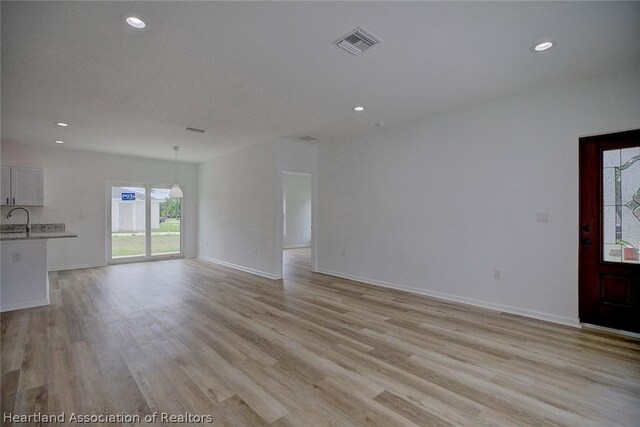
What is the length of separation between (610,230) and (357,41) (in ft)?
11.5

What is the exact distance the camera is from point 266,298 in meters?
4.61

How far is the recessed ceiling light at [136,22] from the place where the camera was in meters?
2.32

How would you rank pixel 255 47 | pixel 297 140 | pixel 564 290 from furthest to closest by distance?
pixel 297 140 → pixel 564 290 → pixel 255 47

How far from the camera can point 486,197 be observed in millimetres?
4129

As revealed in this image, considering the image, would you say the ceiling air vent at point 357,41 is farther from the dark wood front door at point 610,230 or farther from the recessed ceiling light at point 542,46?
the dark wood front door at point 610,230

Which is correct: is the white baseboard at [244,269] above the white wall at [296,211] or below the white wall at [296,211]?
below

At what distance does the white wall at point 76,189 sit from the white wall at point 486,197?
20.3 feet

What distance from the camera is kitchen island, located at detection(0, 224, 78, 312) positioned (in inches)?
157

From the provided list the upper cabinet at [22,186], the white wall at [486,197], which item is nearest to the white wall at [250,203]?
the white wall at [486,197]

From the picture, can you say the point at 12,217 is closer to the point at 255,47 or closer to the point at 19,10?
the point at 19,10

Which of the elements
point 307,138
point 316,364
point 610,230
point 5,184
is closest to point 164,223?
point 5,184

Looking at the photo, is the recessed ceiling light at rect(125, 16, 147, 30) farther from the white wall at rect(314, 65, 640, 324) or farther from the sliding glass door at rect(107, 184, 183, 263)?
the sliding glass door at rect(107, 184, 183, 263)

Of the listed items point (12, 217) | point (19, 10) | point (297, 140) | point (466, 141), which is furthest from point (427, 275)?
point (12, 217)

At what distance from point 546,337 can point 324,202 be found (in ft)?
14.8
